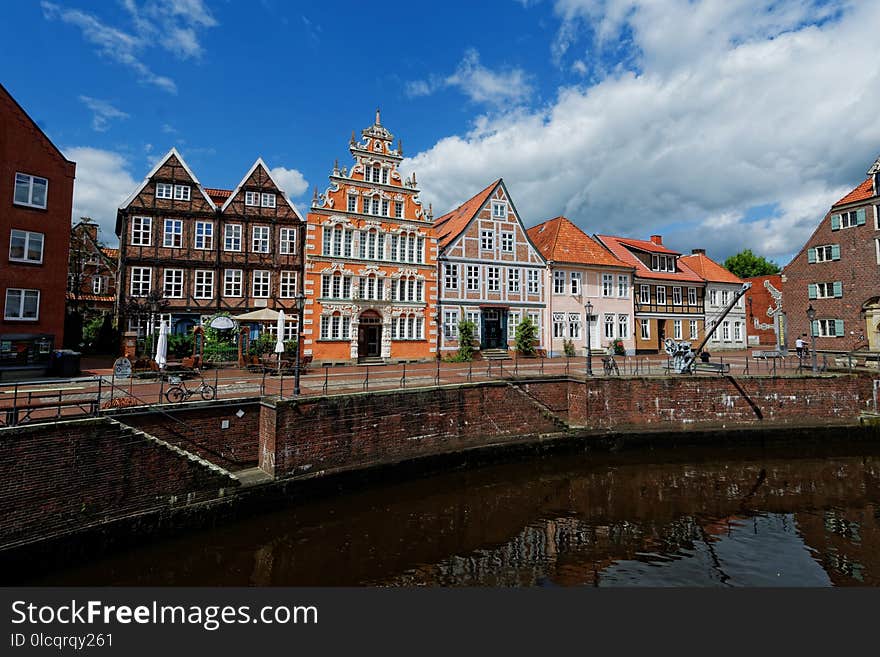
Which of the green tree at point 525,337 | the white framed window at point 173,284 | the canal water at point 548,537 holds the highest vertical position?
the white framed window at point 173,284

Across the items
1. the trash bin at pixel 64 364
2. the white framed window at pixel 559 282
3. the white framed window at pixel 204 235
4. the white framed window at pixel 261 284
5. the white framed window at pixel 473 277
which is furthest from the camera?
the white framed window at pixel 559 282

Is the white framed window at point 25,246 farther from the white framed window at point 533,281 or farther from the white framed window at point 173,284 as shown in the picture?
the white framed window at point 533,281

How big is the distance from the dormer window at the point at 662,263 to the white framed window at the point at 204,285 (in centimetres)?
3437

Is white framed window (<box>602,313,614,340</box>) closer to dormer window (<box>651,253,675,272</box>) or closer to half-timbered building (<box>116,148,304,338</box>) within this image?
dormer window (<box>651,253,675,272</box>)

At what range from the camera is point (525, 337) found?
98.4ft

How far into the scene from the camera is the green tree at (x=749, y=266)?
202 ft

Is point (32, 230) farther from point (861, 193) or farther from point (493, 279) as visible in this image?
point (861, 193)

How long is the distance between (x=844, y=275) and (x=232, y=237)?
41880 millimetres

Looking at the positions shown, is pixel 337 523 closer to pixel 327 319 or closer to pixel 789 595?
pixel 789 595

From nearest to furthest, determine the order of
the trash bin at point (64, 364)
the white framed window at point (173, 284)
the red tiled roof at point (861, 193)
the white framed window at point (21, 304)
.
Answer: the trash bin at point (64, 364)
the white framed window at point (21, 304)
the white framed window at point (173, 284)
the red tiled roof at point (861, 193)

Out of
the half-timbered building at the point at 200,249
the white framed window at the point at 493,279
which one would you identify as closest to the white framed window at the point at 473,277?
the white framed window at the point at 493,279

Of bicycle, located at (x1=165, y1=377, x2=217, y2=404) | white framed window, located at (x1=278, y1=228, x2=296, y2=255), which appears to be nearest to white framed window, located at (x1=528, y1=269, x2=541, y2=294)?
white framed window, located at (x1=278, y1=228, x2=296, y2=255)

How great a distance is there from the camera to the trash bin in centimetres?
1738

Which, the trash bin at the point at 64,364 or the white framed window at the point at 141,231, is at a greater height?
the white framed window at the point at 141,231
